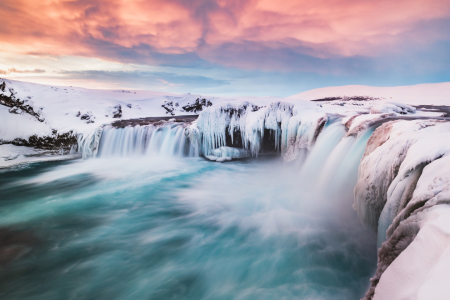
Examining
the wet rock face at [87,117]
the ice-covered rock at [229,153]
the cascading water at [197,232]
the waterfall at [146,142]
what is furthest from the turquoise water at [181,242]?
the wet rock face at [87,117]

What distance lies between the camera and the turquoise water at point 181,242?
2834 millimetres

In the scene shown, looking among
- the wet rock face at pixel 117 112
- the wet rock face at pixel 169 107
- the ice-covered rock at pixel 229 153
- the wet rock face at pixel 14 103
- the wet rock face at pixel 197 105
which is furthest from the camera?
the wet rock face at pixel 197 105

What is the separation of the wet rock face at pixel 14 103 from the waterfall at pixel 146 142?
509 centimetres

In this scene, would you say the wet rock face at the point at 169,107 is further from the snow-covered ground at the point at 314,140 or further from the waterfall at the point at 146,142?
the waterfall at the point at 146,142

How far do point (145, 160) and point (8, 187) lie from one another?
14.4ft

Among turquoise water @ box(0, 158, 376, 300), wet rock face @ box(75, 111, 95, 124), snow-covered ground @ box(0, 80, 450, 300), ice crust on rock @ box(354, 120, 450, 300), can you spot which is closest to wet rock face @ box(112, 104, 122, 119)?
snow-covered ground @ box(0, 80, 450, 300)

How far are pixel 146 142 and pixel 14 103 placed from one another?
859 cm

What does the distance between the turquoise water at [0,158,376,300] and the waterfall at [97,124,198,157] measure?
3274 mm

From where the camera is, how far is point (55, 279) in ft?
9.70

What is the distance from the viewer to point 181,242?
386 cm

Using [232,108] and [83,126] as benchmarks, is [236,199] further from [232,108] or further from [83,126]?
[83,126]

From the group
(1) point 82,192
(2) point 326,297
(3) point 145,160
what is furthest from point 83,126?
(2) point 326,297

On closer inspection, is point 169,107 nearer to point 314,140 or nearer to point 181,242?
point 314,140

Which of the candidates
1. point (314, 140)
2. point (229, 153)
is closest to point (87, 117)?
point (229, 153)
